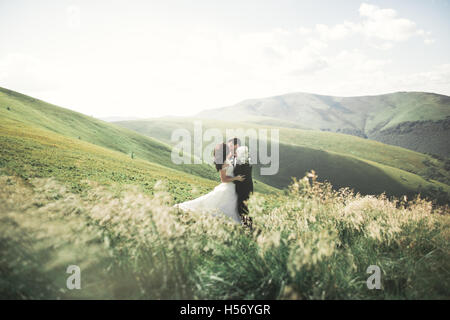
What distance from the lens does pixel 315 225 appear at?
5.93 metres

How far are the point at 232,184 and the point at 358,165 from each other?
346ft

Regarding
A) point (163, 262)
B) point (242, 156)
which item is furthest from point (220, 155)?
point (163, 262)

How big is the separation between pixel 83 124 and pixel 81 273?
6493 centimetres

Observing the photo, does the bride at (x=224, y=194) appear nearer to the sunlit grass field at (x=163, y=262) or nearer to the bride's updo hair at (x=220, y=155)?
the bride's updo hair at (x=220, y=155)

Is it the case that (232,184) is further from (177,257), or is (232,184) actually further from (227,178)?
(177,257)

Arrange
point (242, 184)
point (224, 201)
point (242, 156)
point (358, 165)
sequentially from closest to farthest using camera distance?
point (242, 156), point (242, 184), point (224, 201), point (358, 165)

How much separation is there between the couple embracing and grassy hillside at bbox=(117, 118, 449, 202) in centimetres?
7863

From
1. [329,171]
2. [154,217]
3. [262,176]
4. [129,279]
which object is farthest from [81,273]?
[329,171]

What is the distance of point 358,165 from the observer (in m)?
98.6

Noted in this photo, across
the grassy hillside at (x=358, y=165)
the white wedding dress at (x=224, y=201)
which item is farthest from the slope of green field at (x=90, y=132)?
the white wedding dress at (x=224, y=201)

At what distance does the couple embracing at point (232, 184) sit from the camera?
27.7 feet

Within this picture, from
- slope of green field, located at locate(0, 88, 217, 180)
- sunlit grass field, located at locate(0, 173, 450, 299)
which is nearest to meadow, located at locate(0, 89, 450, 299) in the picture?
sunlit grass field, located at locate(0, 173, 450, 299)

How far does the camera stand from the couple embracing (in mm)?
8453
